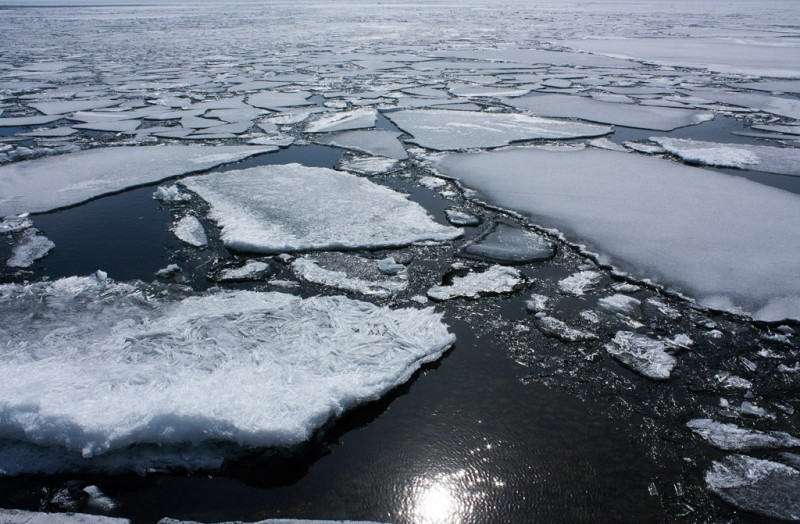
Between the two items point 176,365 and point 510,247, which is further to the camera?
point 510,247

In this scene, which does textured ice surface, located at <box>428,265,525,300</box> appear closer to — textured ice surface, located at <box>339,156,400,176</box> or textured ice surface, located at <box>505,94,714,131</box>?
textured ice surface, located at <box>339,156,400,176</box>

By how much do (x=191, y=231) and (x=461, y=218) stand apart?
5.24 feet

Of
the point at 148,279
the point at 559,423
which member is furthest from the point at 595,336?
the point at 148,279

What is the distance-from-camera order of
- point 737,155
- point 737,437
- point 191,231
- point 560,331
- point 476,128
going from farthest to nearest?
point 476,128 → point 737,155 → point 191,231 → point 560,331 → point 737,437

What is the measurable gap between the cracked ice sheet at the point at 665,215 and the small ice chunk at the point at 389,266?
3.24ft

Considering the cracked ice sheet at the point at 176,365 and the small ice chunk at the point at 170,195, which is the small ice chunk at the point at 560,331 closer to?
the cracked ice sheet at the point at 176,365

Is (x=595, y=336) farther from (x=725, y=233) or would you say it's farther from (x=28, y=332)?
(x=28, y=332)

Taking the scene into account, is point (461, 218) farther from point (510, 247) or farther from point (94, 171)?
point (94, 171)

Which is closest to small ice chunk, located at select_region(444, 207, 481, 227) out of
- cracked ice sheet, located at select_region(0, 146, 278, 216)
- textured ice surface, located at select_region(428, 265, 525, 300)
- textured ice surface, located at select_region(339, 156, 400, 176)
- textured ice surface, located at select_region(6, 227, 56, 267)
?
textured ice surface, located at select_region(428, 265, 525, 300)

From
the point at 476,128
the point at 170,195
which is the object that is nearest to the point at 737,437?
the point at 170,195

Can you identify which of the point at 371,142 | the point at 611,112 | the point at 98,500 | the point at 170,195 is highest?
the point at 611,112

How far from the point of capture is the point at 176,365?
1.68 m

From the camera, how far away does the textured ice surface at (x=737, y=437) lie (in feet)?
4.81

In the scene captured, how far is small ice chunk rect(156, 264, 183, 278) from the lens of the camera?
233cm
